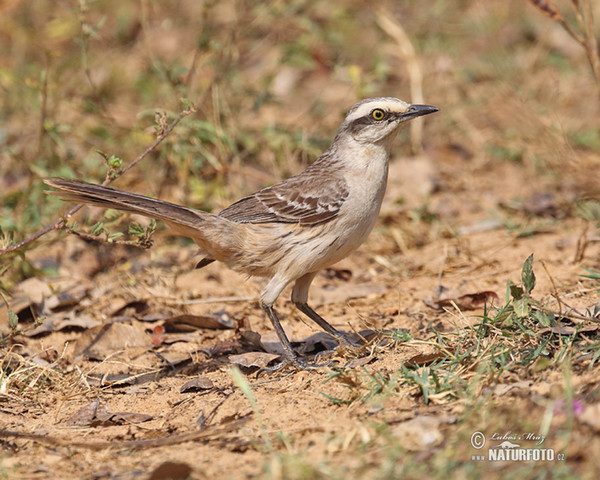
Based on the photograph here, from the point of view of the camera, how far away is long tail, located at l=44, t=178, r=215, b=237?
4922 millimetres

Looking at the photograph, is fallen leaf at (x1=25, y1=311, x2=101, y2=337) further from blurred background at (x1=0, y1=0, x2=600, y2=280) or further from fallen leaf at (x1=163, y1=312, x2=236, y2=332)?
blurred background at (x1=0, y1=0, x2=600, y2=280)

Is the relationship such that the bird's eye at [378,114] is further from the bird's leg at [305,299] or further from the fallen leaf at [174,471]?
the fallen leaf at [174,471]

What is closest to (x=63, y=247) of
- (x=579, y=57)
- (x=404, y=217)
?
(x=404, y=217)

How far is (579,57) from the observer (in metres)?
11.2

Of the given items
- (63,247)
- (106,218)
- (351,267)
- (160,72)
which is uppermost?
(160,72)

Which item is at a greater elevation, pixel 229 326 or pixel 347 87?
pixel 347 87

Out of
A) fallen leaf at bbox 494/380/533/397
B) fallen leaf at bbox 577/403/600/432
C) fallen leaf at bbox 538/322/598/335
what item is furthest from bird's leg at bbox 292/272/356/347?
fallen leaf at bbox 577/403/600/432

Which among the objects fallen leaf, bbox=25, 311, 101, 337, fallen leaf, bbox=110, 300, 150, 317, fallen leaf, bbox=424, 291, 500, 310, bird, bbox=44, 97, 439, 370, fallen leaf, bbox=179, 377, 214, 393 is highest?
bird, bbox=44, 97, 439, 370

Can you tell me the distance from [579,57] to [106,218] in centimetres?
841

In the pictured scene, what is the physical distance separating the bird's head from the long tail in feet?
4.98

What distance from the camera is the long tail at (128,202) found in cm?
492

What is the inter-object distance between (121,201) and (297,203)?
A: 1451 mm

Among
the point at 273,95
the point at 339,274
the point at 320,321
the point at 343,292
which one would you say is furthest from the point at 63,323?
the point at 273,95

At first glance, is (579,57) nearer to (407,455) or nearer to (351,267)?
(351,267)
